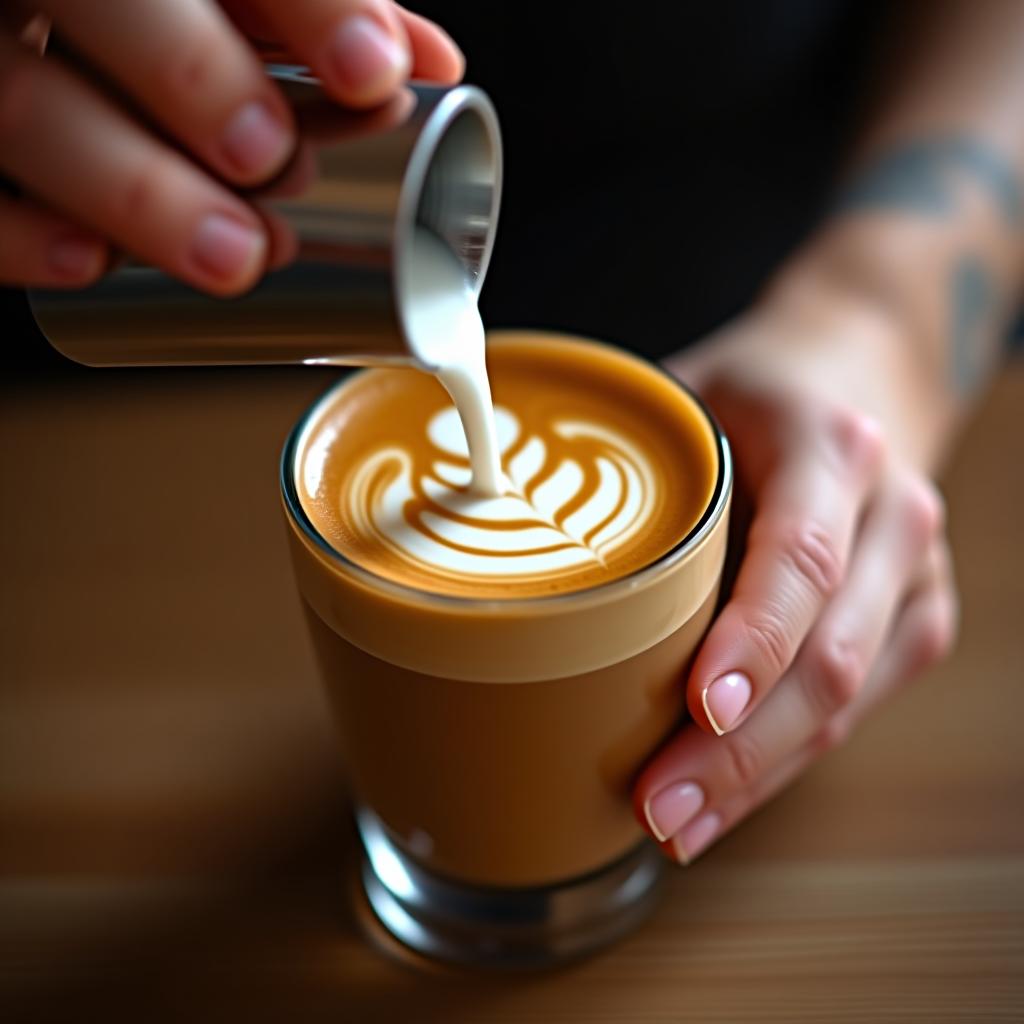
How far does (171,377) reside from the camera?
1412 mm

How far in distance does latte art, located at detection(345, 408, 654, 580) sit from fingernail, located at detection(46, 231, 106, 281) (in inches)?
8.8

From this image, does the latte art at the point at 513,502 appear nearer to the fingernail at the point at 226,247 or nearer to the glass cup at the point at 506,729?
the glass cup at the point at 506,729

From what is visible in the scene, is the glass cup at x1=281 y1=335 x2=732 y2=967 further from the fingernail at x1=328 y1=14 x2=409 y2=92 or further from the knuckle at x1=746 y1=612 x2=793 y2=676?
the fingernail at x1=328 y1=14 x2=409 y2=92

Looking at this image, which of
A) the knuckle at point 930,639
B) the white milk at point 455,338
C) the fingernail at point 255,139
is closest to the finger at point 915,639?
the knuckle at point 930,639

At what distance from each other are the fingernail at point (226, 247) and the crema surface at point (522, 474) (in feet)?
0.59

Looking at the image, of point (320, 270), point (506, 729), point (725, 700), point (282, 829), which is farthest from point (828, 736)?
point (320, 270)

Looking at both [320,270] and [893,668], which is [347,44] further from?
[893,668]

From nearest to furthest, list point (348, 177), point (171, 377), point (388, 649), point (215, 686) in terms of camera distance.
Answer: point (348, 177), point (388, 649), point (215, 686), point (171, 377)

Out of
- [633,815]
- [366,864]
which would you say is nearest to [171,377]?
[366,864]

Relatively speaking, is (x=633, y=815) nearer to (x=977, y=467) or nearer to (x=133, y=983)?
(x=133, y=983)

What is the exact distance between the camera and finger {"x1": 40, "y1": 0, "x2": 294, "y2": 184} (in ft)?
1.74

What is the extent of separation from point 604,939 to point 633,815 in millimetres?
87

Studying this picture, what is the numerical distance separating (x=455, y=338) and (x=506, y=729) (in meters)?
0.23

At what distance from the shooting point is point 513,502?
2.49 feet
